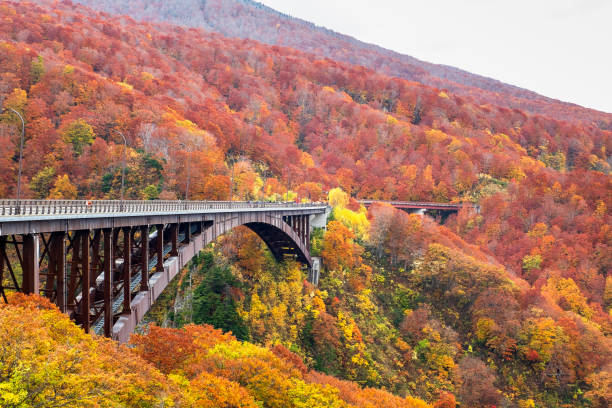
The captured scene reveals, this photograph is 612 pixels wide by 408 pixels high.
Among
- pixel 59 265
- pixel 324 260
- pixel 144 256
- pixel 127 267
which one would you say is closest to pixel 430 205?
pixel 324 260

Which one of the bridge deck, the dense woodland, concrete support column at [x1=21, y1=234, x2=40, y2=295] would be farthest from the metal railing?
the bridge deck

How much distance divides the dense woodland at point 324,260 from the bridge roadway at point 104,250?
7.41 ft

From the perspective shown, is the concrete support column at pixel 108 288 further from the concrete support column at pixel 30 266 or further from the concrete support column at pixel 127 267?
the concrete support column at pixel 30 266

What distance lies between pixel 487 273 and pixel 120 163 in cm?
4912

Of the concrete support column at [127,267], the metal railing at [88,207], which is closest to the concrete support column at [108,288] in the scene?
the concrete support column at [127,267]

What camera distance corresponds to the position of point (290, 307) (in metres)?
50.5

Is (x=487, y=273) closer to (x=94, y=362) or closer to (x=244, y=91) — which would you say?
(x=94, y=362)

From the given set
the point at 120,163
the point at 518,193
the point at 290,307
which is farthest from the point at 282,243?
the point at 518,193

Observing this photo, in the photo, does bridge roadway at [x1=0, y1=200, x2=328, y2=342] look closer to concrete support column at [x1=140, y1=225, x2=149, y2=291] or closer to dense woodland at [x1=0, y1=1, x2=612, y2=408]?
concrete support column at [x1=140, y1=225, x2=149, y2=291]

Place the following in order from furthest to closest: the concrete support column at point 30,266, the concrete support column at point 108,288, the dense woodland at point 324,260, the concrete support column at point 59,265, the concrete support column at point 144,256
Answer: the concrete support column at point 144,256
the dense woodland at point 324,260
the concrete support column at point 108,288
the concrete support column at point 59,265
the concrete support column at point 30,266

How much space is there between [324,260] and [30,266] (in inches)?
1851

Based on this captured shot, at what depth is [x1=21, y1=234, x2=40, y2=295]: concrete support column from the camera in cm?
1634

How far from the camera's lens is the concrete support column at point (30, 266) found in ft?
53.6

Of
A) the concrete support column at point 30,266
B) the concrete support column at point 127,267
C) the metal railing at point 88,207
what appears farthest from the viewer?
the concrete support column at point 127,267
